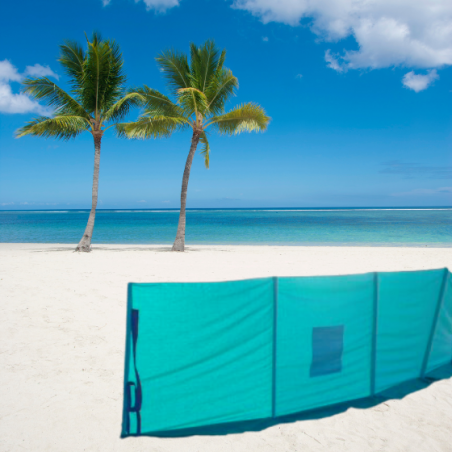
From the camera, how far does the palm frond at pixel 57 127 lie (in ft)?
46.3

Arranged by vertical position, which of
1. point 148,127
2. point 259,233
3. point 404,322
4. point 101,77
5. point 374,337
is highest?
point 101,77

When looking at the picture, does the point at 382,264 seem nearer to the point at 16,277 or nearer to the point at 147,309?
the point at 147,309

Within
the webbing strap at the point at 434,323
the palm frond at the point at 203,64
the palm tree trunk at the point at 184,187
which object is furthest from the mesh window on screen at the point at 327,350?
the palm frond at the point at 203,64

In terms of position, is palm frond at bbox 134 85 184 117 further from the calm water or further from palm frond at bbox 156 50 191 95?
the calm water

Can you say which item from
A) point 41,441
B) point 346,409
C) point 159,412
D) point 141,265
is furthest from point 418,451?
point 141,265

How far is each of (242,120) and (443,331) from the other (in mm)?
13097

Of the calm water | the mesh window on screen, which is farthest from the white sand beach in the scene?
the calm water

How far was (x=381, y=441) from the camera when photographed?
3510mm

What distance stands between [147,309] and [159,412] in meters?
1.10

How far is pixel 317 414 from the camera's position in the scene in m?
3.92

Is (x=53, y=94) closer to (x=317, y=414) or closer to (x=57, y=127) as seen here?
(x=57, y=127)

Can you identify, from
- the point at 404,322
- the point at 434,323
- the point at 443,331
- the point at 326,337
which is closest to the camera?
the point at 326,337

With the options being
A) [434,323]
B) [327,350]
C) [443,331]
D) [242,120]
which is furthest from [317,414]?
[242,120]

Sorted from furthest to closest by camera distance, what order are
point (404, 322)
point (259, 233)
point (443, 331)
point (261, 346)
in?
1. point (259, 233)
2. point (443, 331)
3. point (404, 322)
4. point (261, 346)
